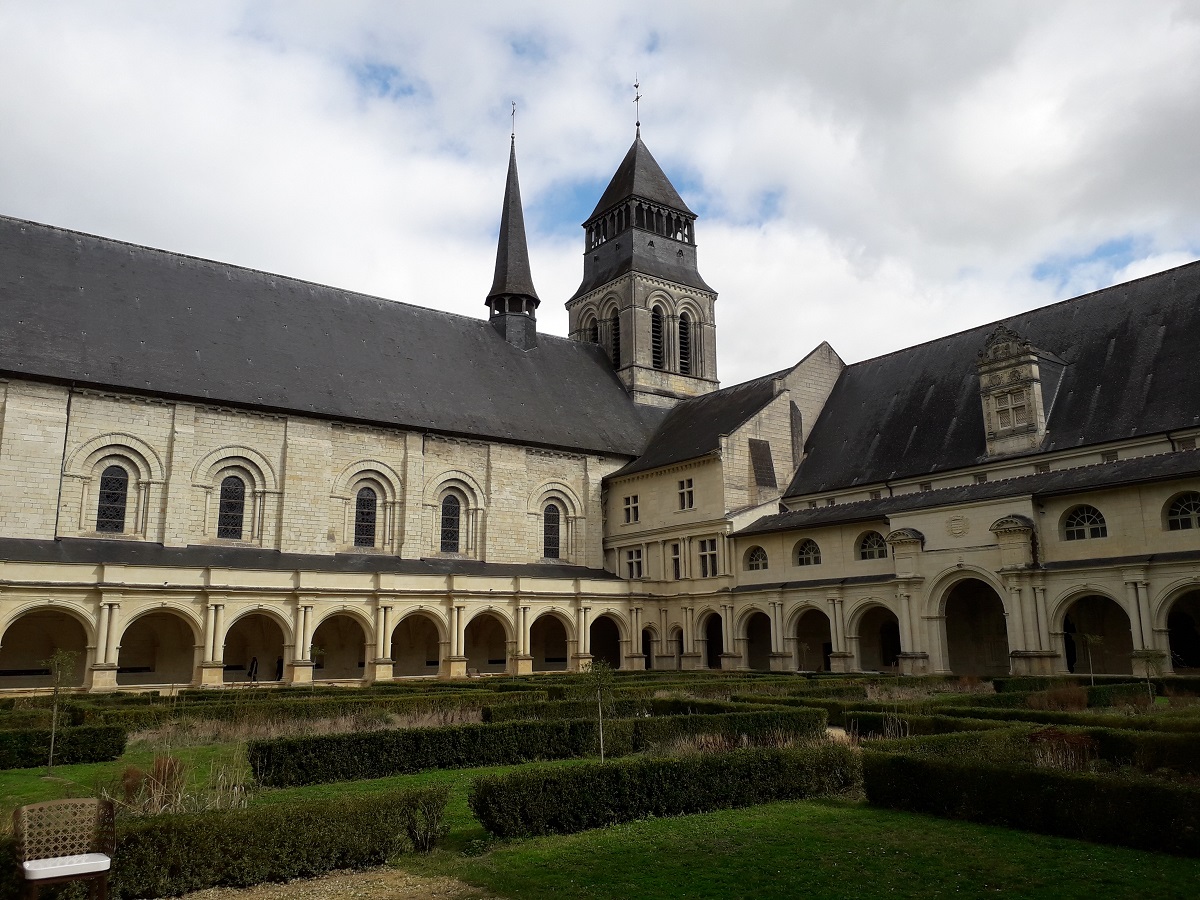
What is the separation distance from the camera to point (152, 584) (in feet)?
95.2

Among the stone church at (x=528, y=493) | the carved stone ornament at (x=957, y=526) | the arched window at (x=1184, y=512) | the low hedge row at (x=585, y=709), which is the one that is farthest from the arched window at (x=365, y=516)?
the arched window at (x=1184, y=512)

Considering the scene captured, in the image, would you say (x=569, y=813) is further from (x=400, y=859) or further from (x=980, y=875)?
(x=980, y=875)

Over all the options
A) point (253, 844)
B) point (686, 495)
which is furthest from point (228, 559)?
point (253, 844)

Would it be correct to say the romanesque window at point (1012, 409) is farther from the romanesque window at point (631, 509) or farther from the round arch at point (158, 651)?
the round arch at point (158, 651)

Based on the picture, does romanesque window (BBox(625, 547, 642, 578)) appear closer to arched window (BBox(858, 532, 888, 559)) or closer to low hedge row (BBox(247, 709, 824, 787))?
arched window (BBox(858, 532, 888, 559))

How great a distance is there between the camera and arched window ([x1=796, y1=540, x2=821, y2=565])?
36000 mm

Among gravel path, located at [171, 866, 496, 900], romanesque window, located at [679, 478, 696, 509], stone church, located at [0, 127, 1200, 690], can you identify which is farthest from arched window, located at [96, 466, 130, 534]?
gravel path, located at [171, 866, 496, 900]

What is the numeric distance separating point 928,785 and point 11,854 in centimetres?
905

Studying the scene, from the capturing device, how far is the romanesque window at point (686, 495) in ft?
133

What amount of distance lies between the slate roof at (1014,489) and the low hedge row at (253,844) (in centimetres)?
2420

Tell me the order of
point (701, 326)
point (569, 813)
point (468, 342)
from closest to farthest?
1. point (569, 813)
2. point (468, 342)
3. point (701, 326)

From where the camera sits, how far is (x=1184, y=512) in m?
26.2

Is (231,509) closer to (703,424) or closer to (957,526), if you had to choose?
(703,424)

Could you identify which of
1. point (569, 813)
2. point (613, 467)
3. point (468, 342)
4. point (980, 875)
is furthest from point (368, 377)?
point (980, 875)
